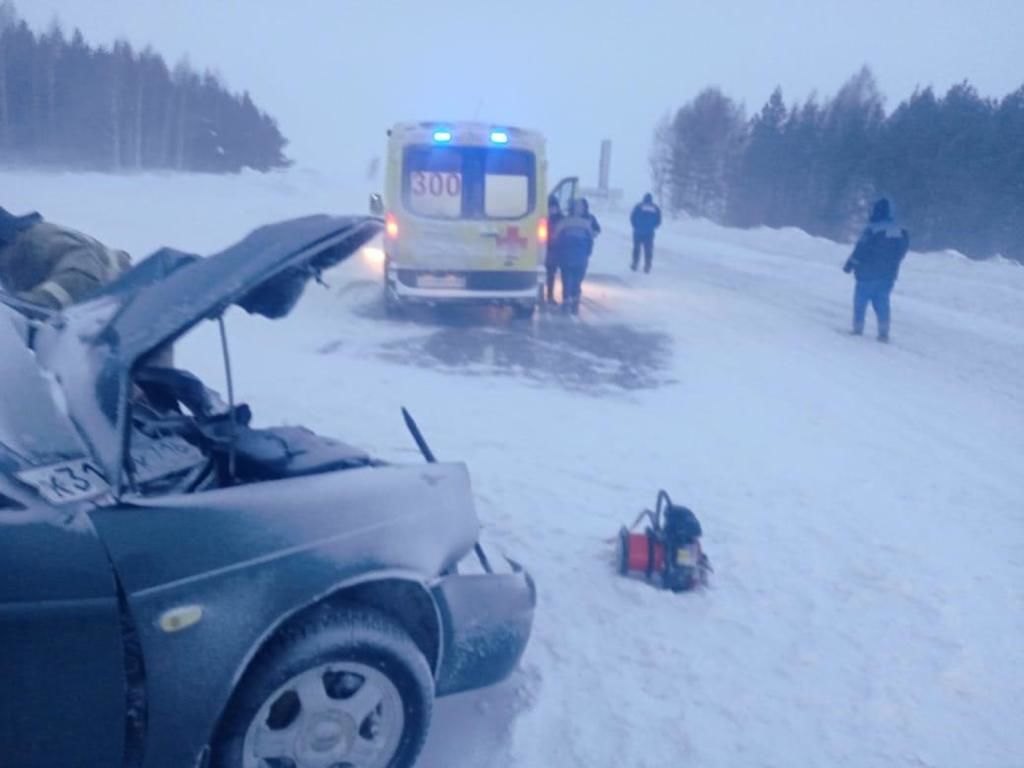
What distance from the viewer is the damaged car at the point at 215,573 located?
2275 mm

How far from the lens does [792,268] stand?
74.6ft

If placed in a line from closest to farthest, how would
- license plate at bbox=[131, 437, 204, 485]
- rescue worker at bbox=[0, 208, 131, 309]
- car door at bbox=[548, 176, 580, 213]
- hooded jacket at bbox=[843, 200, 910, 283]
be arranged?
license plate at bbox=[131, 437, 204, 485] → rescue worker at bbox=[0, 208, 131, 309] → hooded jacket at bbox=[843, 200, 910, 283] → car door at bbox=[548, 176, 580, 213]

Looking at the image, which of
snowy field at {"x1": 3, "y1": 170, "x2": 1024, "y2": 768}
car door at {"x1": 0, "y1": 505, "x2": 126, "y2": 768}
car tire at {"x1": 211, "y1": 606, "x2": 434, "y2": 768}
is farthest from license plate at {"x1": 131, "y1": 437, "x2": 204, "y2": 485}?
→ snowy field at {"x1": 3, "y1": 170, "x2": 1024, "y2": 768}

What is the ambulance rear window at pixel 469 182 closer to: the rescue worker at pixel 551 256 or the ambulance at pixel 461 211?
the ambulance at pixel 461 211

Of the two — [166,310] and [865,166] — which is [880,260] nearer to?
[166,310]

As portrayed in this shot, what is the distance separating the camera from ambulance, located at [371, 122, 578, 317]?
11594 millimetres

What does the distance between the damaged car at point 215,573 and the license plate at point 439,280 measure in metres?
8.29

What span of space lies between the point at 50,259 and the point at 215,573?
158 inches

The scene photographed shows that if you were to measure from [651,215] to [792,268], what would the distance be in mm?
5629

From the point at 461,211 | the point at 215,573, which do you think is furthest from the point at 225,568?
the point at 461,211

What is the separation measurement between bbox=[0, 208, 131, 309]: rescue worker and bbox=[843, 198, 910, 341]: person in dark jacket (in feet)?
30.7

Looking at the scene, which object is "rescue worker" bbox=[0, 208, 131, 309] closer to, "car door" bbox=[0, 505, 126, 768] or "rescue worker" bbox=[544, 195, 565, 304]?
"car door" bbox=[0, 505, 126, 768]

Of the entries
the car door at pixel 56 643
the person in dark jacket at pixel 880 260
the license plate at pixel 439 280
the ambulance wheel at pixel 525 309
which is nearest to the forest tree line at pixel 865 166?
the person in dark jacket at pixel 880 260

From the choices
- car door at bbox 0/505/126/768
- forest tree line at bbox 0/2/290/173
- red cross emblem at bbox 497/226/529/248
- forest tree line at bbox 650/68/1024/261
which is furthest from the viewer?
forest tree line at bbox 0/2/290/173
